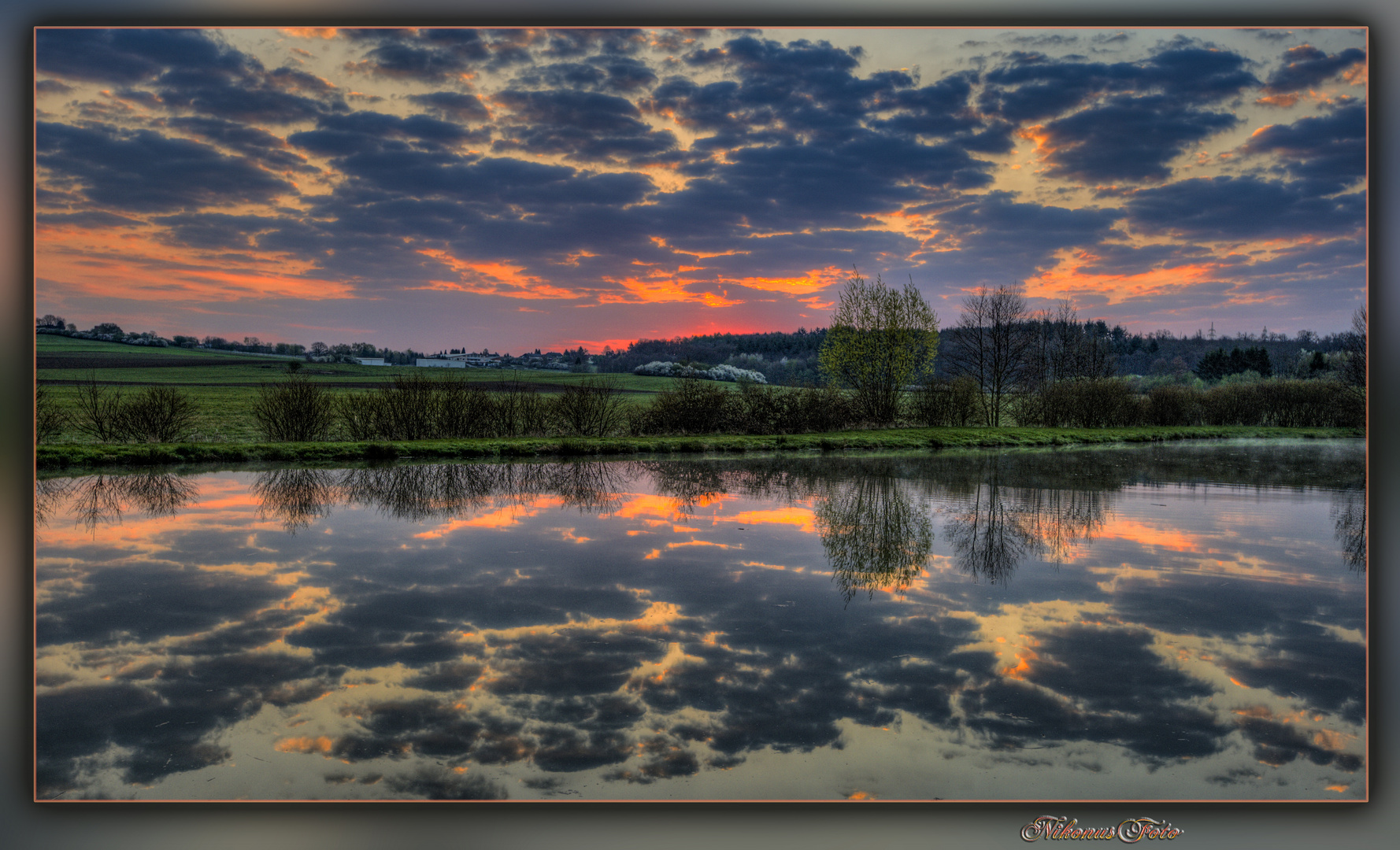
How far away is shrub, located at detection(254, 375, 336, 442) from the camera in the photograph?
18531mm

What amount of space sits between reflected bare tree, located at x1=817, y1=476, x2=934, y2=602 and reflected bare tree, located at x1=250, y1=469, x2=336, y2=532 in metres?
7.26

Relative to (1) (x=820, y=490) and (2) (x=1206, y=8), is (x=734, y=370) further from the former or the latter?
(2) (x=1206, y=8)

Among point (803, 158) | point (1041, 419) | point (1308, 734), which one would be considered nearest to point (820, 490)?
point (803, 158)

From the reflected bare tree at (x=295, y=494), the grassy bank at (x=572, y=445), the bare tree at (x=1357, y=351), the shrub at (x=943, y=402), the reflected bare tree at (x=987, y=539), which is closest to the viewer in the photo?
the bare tree at (x=1357, y=351)

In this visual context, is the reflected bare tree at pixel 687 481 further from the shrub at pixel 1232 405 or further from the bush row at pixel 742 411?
the shrub at pixel 1232 405

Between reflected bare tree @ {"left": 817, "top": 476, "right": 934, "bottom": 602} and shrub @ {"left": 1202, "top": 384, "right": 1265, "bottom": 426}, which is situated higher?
shrub @ {"left": 1202, "top": 384, "right": 1265, "bottom": 426}

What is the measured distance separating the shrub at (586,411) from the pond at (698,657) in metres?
11.1

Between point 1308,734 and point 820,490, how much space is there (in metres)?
8.76

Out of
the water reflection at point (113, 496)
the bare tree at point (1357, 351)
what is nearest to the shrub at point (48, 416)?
the water reflection at point (113, 496)

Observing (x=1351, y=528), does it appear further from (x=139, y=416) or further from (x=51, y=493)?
(x=139, y=416)

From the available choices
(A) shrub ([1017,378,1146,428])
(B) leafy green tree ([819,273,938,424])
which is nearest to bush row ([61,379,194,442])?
(B) leafy green tree ([819,273,938,424])

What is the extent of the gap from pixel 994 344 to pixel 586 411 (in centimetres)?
1918

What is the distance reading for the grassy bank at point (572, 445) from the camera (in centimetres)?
1509

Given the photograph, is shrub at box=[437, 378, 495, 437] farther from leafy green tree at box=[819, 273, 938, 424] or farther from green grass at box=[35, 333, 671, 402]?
leafy green tree at box=[819, 273, 938, 424]
